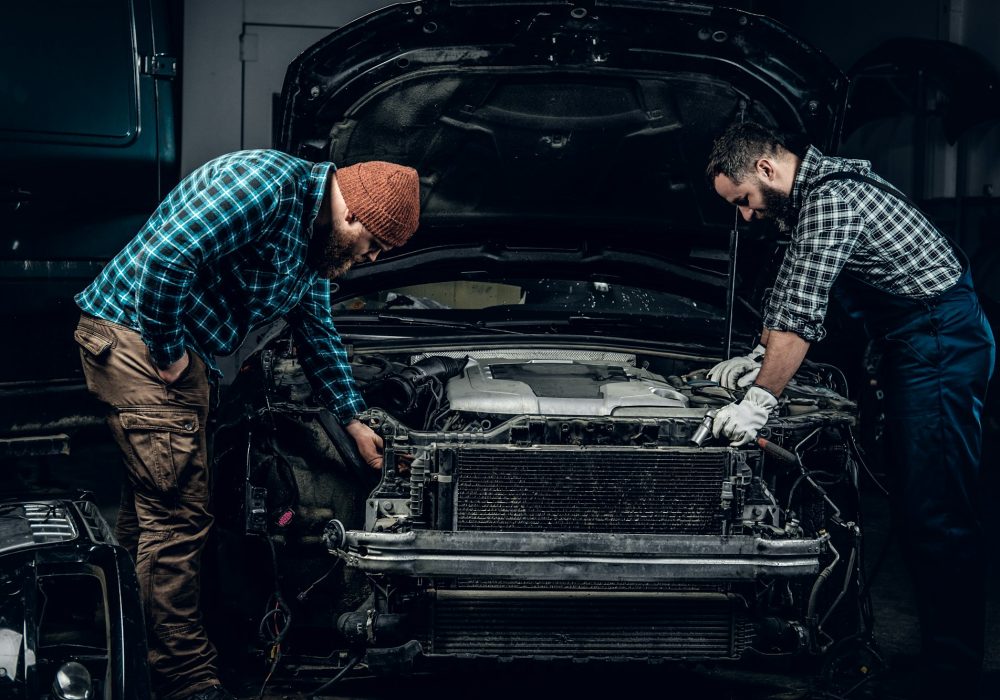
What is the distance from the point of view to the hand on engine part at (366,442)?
9.70 ft

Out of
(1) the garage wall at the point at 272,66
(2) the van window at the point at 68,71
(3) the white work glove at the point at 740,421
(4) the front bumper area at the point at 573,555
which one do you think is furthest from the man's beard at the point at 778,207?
(1) the garage wall at the point at 272,66

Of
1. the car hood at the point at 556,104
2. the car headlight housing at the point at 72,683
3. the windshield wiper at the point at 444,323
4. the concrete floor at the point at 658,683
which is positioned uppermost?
the car hood at the point at 556,104

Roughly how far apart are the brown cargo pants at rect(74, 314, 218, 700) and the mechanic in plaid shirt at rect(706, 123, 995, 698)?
158cm

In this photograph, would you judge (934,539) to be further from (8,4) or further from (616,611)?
(8,4)

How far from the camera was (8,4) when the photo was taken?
3721mm

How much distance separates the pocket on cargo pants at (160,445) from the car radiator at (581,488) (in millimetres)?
672

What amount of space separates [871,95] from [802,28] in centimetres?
91

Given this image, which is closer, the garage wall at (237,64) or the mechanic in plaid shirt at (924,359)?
the mechanic in plaid shirt at (924,359)

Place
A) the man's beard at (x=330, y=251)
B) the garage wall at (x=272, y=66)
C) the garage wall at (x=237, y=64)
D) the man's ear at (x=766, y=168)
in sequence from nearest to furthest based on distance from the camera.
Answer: the man's beard at (x=330, y=251) < the man's ear at (x=766, y=168) < the garage wall at (x=272, y=66) < the garage wall at (x=237, y=64)

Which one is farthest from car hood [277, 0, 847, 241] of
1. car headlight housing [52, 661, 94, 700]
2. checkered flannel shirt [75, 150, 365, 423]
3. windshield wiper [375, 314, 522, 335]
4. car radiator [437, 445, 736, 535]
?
car headlight housing [52, 661, 94, 700]

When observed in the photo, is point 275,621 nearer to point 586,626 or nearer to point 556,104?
point 586,626

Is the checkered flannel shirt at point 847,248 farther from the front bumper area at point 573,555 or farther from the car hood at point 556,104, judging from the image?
the front bumper area at point 573,555

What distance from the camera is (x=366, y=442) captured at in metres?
2.98

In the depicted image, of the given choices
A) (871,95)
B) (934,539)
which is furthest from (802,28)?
(934,539)
